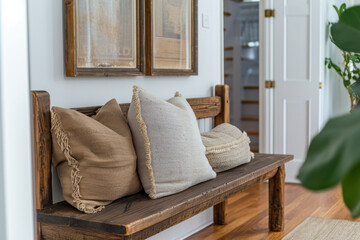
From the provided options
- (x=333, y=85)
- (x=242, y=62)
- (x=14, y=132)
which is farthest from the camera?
(x=242, y=62)

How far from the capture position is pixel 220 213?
3.48 meters

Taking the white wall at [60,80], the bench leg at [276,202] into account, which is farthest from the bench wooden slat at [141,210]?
the bench leg at [276,202]

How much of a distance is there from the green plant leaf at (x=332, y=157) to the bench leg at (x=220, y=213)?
3016 millimetres

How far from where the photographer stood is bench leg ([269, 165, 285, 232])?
3.29m

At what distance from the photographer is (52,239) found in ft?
6.36

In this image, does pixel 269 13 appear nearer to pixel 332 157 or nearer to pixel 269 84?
pixel 269 84

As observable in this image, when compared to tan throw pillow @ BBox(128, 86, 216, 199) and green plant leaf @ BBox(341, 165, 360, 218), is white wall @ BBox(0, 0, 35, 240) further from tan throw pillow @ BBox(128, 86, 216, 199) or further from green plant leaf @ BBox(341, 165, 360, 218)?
tan throw pillow @ BBox(128, 86, 216, 199)

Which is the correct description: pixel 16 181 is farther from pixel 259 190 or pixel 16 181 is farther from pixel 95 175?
pixel 259 190

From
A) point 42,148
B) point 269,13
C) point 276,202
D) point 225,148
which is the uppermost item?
point 269,13

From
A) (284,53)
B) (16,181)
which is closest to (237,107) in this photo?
(284,53)

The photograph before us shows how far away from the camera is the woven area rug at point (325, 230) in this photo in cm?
314

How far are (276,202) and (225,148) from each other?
29.9 inches

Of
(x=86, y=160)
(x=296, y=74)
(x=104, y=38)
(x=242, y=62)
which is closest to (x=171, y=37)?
(x=104, y=38)

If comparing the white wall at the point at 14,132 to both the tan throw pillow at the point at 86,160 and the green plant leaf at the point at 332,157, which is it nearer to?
the green plant leaf at the point at 332,157
